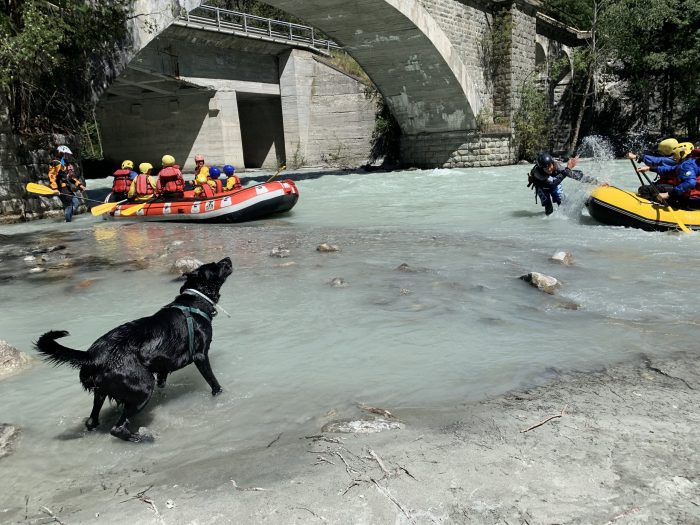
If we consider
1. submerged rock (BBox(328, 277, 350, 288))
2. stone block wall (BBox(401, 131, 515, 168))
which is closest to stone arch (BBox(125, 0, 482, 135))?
stone block wall (BBox(401, 131, 515, 168))

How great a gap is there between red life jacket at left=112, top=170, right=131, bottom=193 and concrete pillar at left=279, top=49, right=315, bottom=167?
42.4 feet

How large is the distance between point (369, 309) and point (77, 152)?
9487 mm

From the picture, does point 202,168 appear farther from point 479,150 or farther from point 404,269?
point 479,150

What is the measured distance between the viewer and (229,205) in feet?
32.3

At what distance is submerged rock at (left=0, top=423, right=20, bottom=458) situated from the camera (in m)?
2.49

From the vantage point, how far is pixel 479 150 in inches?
765

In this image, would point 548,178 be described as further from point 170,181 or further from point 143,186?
point 143,186

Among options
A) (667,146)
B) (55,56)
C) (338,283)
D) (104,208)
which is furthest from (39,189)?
(667,146)

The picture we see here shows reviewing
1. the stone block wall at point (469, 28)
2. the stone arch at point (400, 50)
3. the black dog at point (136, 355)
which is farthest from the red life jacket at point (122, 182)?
the stone block wall at point (469, 28)

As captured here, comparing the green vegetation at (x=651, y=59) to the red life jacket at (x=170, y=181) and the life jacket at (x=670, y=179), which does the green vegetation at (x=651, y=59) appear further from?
the red life jacket at (x=170, y=181)

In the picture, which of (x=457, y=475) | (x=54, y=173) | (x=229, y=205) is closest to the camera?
(x=457, y=475)

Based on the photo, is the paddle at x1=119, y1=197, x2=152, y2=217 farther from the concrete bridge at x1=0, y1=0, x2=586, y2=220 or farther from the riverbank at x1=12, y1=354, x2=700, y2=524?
the riverbank at x1=12, y1=354, x2=700, y2=524

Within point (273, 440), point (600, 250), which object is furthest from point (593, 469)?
point (600, 250)

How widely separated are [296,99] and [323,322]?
2074 centimetres
